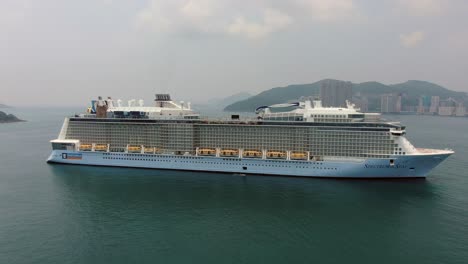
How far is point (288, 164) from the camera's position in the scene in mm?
40938

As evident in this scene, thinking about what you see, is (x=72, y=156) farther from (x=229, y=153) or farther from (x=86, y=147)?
(x=229, y=153)

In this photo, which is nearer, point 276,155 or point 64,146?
point 276,155

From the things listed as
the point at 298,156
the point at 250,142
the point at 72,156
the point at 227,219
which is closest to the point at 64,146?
the point at 72,156

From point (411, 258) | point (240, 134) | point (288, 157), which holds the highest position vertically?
point (240, 134)

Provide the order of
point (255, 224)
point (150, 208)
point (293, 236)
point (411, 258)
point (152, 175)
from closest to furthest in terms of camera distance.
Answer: point (411, 258) < point (293, 236) < point (255, 224) < point (150, 208) < point (152, 175)

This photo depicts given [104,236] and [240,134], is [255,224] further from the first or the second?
[240,134]

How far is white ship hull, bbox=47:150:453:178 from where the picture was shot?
38.5m

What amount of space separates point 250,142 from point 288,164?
6.33 metres

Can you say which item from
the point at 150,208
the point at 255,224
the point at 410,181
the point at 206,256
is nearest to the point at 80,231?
the point at 150,208

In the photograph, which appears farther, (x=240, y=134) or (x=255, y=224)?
(x=240, y=134)

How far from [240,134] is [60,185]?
24678mm

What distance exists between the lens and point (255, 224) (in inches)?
1061

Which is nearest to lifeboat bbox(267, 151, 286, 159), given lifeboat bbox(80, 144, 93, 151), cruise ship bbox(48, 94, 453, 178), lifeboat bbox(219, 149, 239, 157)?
cruise ship bbox(48, 94, 453, 178)

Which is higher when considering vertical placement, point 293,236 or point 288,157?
point 288,157
